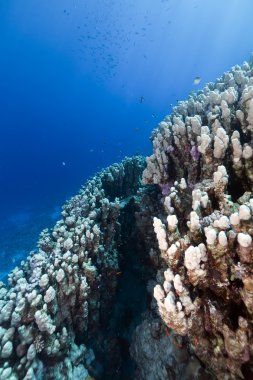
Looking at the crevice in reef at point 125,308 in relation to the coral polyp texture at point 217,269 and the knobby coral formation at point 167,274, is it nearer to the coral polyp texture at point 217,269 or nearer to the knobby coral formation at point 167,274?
the knobby coral formation at point 167,274

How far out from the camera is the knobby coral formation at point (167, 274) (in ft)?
8.11

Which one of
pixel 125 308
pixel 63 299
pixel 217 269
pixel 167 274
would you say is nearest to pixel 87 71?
pixel 125 308

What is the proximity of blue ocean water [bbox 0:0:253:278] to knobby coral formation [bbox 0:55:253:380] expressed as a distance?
5531cm

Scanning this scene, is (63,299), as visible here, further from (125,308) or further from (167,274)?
(167,274)

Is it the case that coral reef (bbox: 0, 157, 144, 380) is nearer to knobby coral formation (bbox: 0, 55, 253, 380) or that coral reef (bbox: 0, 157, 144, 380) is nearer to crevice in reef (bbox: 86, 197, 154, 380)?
knobby coral formation (bbox: 0, 55, 253, 380)

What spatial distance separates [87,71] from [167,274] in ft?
366

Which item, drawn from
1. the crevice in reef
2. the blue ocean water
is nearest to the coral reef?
the crevice in reef

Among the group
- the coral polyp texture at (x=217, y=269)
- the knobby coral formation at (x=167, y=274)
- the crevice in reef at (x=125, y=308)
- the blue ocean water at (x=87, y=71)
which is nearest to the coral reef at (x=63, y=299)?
the knobby coral formation at (x=167, y=274)

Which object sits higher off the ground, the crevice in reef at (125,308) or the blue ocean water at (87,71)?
the blue ocean water at (87,71)

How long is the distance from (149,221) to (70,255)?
1656 mm

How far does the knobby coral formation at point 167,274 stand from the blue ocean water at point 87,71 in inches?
2178

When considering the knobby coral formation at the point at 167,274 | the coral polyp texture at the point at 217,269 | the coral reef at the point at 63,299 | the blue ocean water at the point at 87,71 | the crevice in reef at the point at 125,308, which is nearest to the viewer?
the coral polyp texture at the point at 217,269

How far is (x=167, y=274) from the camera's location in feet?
8.55

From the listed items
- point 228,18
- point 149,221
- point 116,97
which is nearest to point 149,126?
point 116,97
